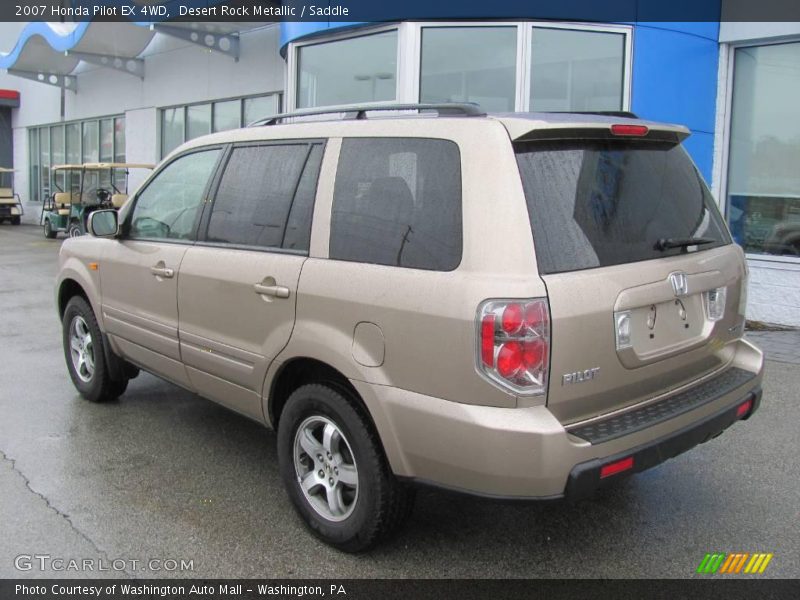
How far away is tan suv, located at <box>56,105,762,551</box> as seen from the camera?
2686 mm

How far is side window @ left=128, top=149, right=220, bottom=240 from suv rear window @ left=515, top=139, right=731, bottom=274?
210cm

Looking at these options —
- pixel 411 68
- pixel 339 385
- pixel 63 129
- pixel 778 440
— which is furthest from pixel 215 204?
pixel 63 129

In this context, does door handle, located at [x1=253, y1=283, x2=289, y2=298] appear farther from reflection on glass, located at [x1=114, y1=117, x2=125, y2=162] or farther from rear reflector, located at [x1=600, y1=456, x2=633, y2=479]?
reflection on glass, located at [x1=114, y1=117, x2=125, y2=162]

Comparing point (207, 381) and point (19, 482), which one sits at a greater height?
point (207, 381)

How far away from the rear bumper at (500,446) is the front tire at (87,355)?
2.91 m

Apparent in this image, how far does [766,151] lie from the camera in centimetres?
893

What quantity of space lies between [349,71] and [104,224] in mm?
6290

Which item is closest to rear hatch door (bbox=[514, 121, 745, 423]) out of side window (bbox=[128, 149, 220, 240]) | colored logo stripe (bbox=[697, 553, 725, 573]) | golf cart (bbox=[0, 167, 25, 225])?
colored logo stripe (bbox=[697, 553, 725, 573])

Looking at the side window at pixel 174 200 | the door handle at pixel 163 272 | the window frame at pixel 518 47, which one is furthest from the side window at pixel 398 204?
the window frame at pixel 518 47

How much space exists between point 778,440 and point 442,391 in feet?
10.2

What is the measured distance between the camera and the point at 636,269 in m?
2.99

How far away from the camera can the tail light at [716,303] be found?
3.34 meters

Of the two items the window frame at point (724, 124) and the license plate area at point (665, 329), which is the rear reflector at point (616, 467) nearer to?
the license plate area at point (665, 329)

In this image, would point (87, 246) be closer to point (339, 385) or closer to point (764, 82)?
point (339, 385)
